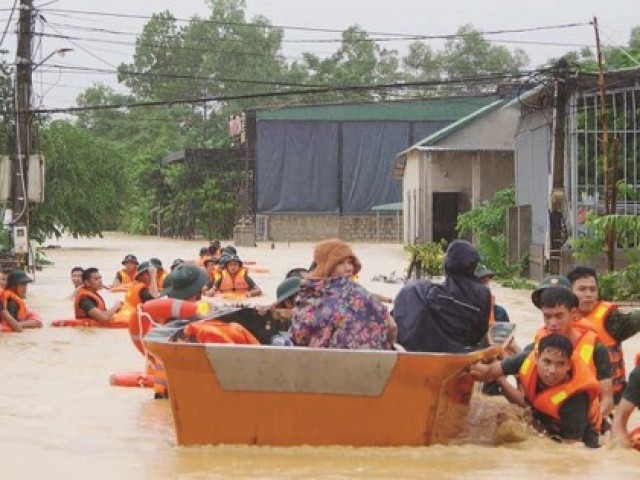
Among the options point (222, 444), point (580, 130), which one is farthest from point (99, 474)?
point (580, 130)

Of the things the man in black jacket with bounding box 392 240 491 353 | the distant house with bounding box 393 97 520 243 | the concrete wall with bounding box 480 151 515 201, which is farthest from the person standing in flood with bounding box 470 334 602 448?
the concrete wall with bounding box 480 151 515 201

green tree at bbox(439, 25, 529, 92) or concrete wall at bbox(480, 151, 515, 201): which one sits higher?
green tree at bbox(439, 25, 529, 92)

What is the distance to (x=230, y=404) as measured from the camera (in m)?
8.41

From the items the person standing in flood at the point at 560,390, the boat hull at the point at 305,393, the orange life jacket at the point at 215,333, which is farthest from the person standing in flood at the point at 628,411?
the orange life jacket at the point at 215,333

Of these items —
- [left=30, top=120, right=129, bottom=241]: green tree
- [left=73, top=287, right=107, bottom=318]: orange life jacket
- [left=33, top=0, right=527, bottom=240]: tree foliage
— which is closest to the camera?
[left=73, top=287, right=107, bottom=318]: orange life jacket

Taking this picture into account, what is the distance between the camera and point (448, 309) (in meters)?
9.05

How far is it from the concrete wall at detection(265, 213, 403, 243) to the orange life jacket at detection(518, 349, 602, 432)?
5352cm

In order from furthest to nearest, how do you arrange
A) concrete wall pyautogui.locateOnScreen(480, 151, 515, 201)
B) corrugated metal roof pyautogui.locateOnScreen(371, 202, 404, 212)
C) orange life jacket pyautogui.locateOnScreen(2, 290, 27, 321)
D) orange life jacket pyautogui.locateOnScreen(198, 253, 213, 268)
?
corrugated metal roof pyautogui.locateOnScreen(371, 202, 404, 212), concrete wall pyautogui.locateOnScreen(480, 151, 515, 201), orange life jacket pyautogui.locateOnScreen(198, 253, 213, 268), orange life jacket pyautogui.locateOnScreen(2, 290, 27, 321)

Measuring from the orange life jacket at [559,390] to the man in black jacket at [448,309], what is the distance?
18.8 inches

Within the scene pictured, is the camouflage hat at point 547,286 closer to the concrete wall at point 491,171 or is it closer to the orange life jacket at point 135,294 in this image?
the orange life jacket at point 135,294

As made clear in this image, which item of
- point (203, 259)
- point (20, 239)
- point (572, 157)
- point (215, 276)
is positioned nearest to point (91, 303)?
point (215, 276)

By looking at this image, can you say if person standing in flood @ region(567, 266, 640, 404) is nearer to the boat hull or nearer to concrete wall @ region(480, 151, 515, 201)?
the boat hull

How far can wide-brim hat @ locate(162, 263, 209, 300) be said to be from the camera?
11.0 meters

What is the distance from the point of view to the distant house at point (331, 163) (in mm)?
62281
